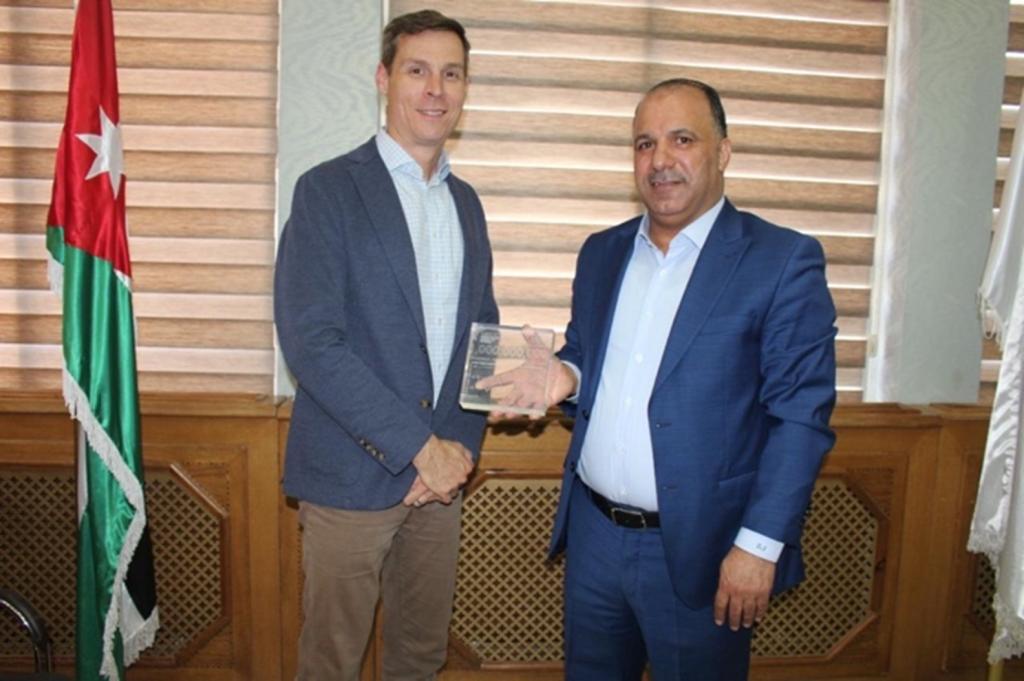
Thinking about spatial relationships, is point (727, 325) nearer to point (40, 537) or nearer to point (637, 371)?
point (637, 371)

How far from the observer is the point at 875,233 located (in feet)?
9.09

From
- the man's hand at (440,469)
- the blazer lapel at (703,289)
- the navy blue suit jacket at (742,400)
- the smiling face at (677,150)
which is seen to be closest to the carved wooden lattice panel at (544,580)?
the man's hand at (440,469)

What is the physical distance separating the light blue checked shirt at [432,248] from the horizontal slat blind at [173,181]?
3.07 ft

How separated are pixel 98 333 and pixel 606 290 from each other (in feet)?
4.31

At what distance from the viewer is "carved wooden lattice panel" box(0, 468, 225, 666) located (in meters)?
2.44

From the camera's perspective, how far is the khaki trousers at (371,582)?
5.96ft

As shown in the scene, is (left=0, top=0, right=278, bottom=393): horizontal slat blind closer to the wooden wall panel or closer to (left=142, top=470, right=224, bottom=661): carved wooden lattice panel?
the wooden wall panel

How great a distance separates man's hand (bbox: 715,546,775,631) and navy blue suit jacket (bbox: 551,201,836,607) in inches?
1.8

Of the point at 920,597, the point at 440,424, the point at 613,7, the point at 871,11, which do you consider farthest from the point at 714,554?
the point at 871,11

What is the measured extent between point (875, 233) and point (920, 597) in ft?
4.25

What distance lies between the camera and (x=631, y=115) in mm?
2646

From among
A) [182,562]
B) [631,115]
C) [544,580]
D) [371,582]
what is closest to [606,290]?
[371,582]

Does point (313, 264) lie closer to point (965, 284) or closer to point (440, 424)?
point (440, 424)

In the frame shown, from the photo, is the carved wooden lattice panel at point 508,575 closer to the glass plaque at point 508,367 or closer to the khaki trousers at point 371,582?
the khaki trousers at point 371,582
